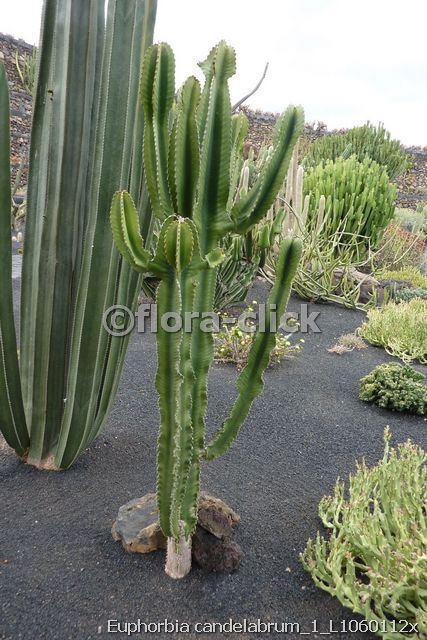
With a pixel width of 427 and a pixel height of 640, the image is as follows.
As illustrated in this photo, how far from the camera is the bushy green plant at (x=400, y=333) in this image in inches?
171

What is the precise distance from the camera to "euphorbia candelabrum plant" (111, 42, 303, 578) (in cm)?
121

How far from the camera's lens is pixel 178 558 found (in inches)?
59.3

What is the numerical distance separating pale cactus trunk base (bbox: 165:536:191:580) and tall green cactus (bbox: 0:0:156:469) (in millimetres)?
614

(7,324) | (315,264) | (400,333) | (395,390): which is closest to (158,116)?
(7,324)

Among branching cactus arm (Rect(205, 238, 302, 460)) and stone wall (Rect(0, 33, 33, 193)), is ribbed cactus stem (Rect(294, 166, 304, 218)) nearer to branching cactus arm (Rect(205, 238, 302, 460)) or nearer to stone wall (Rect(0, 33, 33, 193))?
branching cactus arm (Rect(205, 238, 302, 460))

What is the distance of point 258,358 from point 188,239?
534mm

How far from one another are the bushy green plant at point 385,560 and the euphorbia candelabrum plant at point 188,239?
0.45m

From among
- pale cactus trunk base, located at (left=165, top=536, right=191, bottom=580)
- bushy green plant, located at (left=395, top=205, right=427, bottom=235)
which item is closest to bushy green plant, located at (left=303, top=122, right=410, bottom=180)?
bushy green plant, located at (left=395, top=205, right=427, bottom=235)

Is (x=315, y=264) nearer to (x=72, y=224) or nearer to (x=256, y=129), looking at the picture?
(x=72, y=224)

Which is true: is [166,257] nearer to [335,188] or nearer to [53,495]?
[53,495]

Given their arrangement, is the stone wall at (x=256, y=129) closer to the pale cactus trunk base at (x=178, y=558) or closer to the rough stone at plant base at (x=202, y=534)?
the rough stone at plant base at (x=202, y=534)

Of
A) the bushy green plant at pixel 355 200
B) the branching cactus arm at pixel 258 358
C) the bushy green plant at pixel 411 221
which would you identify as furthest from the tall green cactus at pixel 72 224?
the bushy green plant at pixel 411 221

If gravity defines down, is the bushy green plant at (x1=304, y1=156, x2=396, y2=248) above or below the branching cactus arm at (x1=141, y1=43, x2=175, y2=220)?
above

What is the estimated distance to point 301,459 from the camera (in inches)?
93.0
